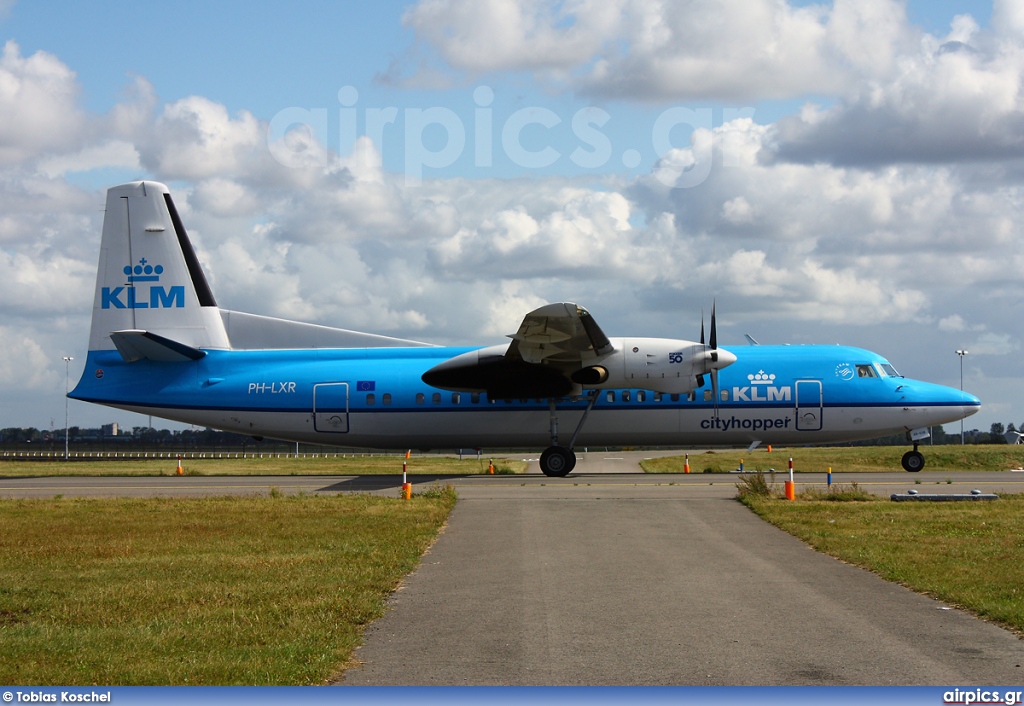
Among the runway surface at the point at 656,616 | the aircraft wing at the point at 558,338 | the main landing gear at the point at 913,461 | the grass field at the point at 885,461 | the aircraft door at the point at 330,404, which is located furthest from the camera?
the grass field at the point at 885,461

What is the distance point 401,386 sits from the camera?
29203 millimetres

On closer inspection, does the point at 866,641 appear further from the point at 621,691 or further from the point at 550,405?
the point at 550,405

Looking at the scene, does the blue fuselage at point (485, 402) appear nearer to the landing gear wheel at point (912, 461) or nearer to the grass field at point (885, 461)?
the landing gear wheel at point (912, 461)

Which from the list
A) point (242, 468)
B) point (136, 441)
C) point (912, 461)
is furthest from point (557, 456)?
point (136, 441)

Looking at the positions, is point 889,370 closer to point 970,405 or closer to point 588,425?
point 970,405

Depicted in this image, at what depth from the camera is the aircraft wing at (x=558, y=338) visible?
24.3m

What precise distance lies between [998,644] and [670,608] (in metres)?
3.00

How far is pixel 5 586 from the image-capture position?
11.2 meters

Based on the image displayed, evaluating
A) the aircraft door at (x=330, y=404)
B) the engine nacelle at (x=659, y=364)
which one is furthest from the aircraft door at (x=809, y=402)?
the aircraft door at (x=330, y=404)

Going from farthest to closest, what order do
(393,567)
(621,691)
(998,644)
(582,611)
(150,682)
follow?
(393,567) < (582,611) < (998,644) < (150,682) < (621,691)

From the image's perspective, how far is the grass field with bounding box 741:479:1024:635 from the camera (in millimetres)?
10664

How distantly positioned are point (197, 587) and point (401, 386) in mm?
18111

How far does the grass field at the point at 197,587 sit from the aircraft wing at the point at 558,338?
5.95 metres

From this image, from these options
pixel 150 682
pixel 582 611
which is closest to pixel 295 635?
pixel 150 682
